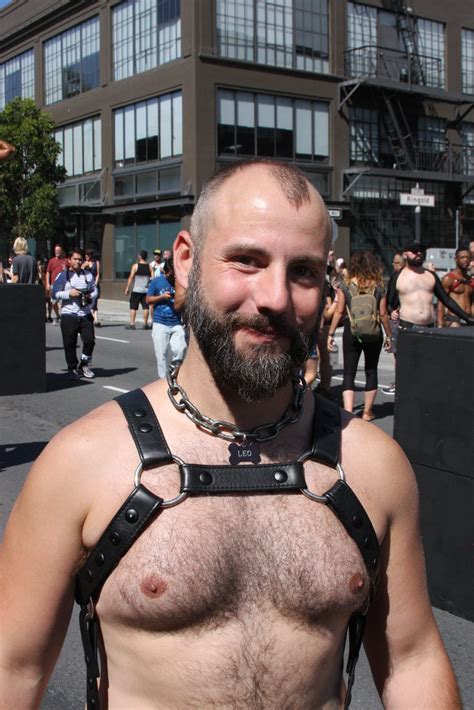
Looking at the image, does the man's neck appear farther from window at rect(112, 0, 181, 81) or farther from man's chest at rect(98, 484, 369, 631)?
window at rect(112, 0, 181, 81)

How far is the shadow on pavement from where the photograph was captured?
7762mm

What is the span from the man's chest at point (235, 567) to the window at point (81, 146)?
1336 inches

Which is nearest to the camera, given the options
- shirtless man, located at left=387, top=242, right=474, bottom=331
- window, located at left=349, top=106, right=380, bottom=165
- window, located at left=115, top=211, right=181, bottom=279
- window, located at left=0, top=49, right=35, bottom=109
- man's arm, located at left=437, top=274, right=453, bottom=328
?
shirtless man, located at left=387, top=242, right=474, bottom=331

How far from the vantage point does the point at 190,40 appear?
28.6 m

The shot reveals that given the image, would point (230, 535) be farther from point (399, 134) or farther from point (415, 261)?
point (399, 134)

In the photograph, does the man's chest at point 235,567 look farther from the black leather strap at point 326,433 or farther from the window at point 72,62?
the window at point 72,62

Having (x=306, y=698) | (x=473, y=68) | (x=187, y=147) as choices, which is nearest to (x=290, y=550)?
(x=306, y=698)

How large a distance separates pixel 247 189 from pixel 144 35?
3161cm

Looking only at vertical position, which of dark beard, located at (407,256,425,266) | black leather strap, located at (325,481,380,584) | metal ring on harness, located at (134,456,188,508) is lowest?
black leather strap, located at (325,481,380,584)

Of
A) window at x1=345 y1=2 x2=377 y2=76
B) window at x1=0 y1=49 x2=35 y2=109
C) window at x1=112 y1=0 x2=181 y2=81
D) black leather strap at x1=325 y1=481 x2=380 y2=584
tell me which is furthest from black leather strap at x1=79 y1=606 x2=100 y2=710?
window at x1=0 y1=49 x2=35 y2=109

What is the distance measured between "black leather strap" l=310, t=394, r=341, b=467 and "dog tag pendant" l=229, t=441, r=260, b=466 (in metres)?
0.11

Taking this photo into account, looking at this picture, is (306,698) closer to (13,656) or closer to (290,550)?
(290,550)

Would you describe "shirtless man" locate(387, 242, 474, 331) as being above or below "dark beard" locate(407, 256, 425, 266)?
below

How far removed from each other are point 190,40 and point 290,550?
2901cm
